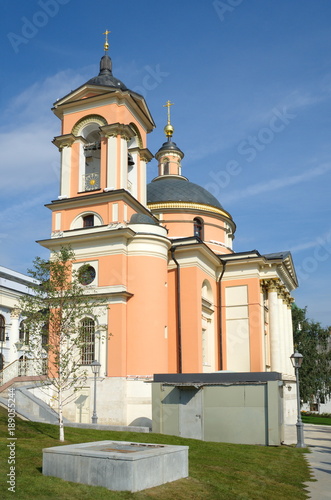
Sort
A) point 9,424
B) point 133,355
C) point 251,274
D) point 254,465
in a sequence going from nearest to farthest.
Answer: point 254,465 → point 9,424 → point 133,355 → point 251,274

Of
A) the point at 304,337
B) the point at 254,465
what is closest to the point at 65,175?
the point at 254,465

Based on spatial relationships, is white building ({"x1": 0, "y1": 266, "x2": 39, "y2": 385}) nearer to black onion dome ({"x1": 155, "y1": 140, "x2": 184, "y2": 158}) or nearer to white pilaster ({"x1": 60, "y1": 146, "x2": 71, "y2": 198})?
white pilaster ({"x1": 60, "y1": 146, "x2": 71, "y2": 198})

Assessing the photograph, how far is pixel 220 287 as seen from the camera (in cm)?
3212

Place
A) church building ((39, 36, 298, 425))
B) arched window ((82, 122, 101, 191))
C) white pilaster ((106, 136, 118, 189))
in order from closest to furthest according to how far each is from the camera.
→ 1. church building ((39, 36, 298, 425))
2. white pilaster ((106, 136, 118, 189))
3. arched window ((82, 122, 101, 191))

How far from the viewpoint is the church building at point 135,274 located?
2480 centimetres

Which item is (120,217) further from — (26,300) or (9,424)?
(9,424)

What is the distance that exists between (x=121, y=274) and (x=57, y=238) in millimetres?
4128

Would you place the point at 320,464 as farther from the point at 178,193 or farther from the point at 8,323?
the point at 8,323

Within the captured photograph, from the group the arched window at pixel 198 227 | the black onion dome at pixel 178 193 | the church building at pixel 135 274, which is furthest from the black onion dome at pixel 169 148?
the church building at pixel 135 274

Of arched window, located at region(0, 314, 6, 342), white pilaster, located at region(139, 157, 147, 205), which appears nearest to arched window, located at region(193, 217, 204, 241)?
white pilaster, located at region(139, 157, 147, 205)

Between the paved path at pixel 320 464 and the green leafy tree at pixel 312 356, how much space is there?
23.3 meters

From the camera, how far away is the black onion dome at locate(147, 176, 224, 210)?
36125mm

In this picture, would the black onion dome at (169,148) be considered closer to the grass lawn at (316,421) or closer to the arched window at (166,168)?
the arched window at (166,168)

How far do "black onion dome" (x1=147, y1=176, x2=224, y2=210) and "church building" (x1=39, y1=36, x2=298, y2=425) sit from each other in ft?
20.4
